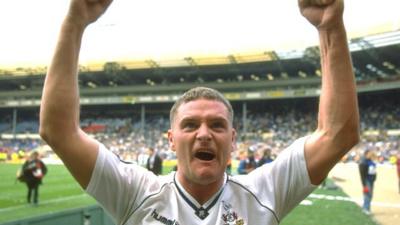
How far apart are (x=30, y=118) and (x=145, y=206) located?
72658 mm

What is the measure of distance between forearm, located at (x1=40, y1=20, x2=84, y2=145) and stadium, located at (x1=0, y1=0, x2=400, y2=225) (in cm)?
3244

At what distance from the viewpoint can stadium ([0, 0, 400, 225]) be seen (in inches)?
1793

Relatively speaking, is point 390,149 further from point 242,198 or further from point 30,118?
point 30,118

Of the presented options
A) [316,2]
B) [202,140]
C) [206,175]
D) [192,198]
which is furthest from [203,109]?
[316,2]

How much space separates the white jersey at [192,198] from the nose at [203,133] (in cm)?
31

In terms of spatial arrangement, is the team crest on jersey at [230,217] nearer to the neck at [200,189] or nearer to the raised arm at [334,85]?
the neck at [200,189]

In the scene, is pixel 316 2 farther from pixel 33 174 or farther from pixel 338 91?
pixel 33 174

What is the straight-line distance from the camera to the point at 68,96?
2.25 meters

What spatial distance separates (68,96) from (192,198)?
32.2 inches

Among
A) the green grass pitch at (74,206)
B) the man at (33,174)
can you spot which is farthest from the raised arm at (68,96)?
the man at (33,174)

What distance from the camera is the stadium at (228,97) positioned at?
149 ft

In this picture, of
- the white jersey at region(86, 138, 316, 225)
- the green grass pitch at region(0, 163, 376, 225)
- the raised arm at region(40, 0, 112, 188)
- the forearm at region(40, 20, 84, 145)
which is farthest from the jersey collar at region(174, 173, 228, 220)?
the green grass pitch at region(0, 163, 376, 225)

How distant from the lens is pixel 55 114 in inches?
87.7

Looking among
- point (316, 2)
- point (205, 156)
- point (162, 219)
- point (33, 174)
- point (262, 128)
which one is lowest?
point (262, 128)
